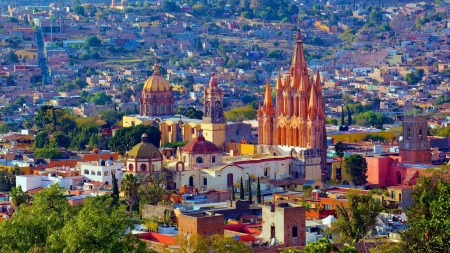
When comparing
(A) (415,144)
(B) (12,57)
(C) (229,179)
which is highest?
(B) (12,57)

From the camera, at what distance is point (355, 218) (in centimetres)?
4856

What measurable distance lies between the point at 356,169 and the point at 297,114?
3.94 meters

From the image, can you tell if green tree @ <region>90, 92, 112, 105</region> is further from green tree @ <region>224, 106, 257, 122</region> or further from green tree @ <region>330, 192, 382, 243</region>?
green tree @ <region>330, 192, 382, 243</region>

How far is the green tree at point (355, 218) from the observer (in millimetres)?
47406

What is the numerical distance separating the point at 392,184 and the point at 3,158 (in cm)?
1819

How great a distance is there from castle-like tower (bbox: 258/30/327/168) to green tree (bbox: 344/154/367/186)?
1.69m

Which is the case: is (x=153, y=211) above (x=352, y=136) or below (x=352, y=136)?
above

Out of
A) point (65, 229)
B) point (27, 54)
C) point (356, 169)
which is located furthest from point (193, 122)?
point (27, 54)

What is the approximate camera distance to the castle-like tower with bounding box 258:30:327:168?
69438 mm

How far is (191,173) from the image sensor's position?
6544cm

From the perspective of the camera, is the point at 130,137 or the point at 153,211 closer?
the point at 153,211

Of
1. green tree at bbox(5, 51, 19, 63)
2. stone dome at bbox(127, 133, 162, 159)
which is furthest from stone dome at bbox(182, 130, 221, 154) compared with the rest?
green tree at bbox(5, 51, 19, 63)

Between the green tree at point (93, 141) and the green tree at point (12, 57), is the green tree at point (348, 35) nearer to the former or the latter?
the green tree at point (12, 57)

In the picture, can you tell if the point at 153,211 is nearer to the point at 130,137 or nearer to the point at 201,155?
the point at 201,155
